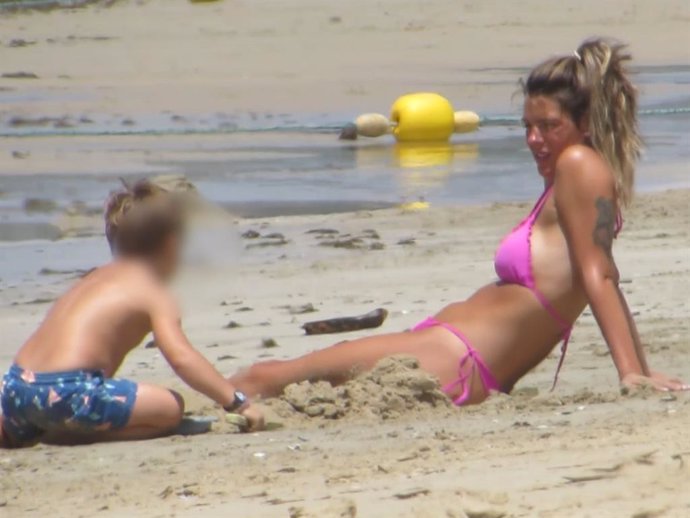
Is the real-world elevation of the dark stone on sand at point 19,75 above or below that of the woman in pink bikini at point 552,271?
below

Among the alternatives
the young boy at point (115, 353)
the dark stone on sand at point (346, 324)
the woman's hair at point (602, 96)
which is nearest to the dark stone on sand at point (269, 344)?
the dark stone on sand at point (346, 324)

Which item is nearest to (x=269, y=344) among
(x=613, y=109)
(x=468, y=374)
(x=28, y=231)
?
(x=468, y=374)

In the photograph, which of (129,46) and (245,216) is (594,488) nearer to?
(245,216)

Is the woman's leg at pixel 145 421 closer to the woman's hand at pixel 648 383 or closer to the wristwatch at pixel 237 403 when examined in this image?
the wristwatch at pixel 237 403

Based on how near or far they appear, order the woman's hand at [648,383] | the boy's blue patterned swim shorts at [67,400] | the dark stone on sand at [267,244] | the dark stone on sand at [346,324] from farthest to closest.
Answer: the dark stone on sand at [267,244] < the dark stone on sand at [346,324] < the woman's hand at [648,383] < the boy's blue patterned swim shorts at [67,400]

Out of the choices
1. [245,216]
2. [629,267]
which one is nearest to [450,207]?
[245,216]

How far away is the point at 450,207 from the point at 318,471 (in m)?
6.52

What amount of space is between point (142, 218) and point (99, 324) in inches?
13.5

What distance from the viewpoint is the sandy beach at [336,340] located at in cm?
392

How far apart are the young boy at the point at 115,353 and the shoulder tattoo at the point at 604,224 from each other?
47.2 inches

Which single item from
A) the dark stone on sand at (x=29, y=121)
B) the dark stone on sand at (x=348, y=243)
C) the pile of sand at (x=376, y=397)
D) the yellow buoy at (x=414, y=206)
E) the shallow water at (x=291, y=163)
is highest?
the pile of sand at (x=376, y=397)

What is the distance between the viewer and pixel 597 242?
526cm

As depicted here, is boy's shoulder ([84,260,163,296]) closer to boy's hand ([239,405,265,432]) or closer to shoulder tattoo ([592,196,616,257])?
boy's hand ([239,405,265,432])

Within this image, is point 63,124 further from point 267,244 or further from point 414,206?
point 267,244
